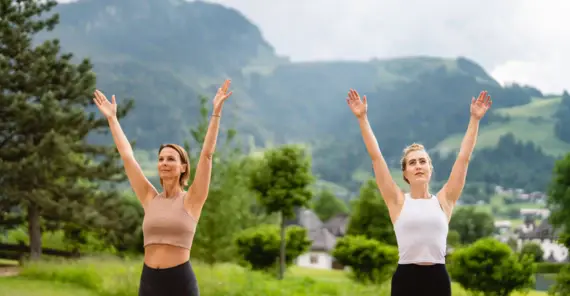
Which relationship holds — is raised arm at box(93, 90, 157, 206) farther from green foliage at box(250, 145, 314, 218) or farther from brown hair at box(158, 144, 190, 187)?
green foliage at box(250, 145, 314, 218)

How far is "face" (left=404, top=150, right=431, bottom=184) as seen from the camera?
4.24 m

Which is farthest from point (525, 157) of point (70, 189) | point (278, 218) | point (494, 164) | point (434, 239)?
point (434, 239)

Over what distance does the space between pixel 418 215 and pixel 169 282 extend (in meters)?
1.53

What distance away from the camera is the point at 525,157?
594 ft

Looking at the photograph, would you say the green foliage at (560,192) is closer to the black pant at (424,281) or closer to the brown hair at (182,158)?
the black pant at (424,281)

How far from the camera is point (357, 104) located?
4402 mm

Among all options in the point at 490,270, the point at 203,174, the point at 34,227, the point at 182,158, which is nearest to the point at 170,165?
the point at 182,158

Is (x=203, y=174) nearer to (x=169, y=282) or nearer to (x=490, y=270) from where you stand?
(x=169, y=282)

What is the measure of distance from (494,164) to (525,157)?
8254 mm

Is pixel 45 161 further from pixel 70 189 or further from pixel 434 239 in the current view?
pixel 434 239

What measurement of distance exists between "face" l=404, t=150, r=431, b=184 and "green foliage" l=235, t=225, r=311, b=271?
26.8m

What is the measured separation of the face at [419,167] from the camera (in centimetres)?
424

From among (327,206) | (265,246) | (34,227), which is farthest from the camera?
(327,206)

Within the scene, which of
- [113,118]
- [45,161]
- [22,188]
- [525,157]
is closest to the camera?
[113,118]
